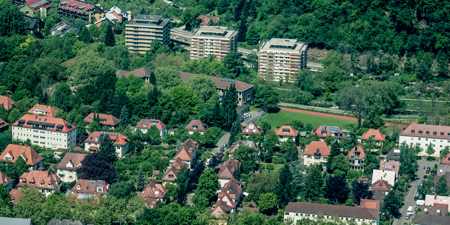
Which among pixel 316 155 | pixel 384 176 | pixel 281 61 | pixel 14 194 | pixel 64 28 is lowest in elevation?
pixel 14 194

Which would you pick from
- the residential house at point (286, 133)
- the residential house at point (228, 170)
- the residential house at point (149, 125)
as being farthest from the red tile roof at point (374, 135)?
→ the residential house at point (149, 125)

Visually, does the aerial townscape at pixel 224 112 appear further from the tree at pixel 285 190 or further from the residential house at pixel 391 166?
the residential house at pixel 391 166

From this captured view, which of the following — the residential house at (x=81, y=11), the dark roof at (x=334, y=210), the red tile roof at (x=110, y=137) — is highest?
the residential house at (x=81, y=11)

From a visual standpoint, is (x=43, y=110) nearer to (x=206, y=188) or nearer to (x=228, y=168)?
(x=228, y=168)

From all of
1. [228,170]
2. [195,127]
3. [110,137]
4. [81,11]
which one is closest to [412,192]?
[228,170]

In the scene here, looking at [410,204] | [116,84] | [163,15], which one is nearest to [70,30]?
[163,15]

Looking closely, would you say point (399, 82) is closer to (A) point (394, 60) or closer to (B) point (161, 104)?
(A) point (394, 60)

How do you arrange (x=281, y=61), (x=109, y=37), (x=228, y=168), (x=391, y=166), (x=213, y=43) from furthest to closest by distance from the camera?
(x=109, y=37), (x=213, y=43), (x=281, y=61), (x=391, y=166), (x=228, y=168)
